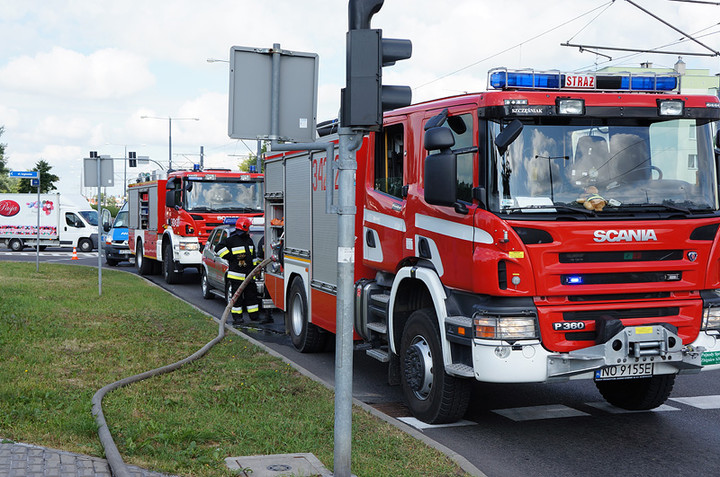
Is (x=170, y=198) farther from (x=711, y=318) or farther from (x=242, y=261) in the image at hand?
(x=711, y=318)

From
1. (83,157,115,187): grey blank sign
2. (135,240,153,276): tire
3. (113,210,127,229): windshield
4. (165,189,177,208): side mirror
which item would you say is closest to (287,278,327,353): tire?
(83,157,115,187): grey blank sign

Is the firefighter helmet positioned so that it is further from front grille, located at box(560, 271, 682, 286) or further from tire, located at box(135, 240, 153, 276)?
tire, located at box(135, 240, 153, 276)

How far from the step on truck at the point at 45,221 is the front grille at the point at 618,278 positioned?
35.5m

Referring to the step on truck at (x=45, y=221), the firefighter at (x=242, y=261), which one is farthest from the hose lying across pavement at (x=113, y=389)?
the step on truck at (x=45, y=221)

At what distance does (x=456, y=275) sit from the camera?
6.48 metres

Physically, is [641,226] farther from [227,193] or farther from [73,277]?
[73,277]

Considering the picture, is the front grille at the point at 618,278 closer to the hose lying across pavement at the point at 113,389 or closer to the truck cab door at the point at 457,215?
the truck cab door at the point at 457,215

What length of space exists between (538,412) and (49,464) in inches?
170

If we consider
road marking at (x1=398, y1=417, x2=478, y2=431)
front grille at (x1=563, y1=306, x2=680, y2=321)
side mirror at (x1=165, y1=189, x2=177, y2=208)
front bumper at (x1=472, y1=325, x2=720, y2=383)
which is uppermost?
side mirror at (x1=165, y1=189, x2=177, y2=208)

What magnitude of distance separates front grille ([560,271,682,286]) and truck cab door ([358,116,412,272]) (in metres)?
1.74

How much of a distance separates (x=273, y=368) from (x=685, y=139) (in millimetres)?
4768

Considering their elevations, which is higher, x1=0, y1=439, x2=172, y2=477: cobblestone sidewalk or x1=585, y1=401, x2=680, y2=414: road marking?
x1=0, y1=439, x2=172, y2=477: cobblestone sidewalk

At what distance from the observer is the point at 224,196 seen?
64.3ft

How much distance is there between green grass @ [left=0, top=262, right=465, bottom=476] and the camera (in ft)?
18.7
